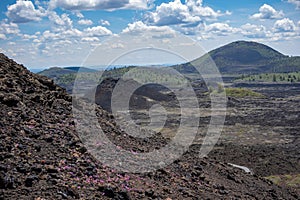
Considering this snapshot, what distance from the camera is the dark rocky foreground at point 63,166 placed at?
24.9 feet

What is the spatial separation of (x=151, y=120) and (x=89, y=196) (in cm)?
4183

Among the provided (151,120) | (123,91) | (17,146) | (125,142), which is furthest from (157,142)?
(123,91)

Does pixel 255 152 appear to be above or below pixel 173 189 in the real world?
below

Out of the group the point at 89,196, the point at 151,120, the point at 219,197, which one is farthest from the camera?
the point at 151,120

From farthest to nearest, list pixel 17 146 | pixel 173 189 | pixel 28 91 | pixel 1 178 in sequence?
pixel 28 91 < pixel 173 189 < pixel 17 146 < pixel 1 178

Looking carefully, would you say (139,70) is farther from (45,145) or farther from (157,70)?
(45,145)

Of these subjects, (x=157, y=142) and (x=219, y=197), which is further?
(x=157, y=142)

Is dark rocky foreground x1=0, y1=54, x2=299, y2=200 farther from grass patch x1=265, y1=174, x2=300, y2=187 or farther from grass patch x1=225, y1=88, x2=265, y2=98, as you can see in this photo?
grass patch x1=225, y1=88, x2=265, y2=98

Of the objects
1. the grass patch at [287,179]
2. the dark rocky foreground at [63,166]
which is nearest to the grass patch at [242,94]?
the grass patch at [287,179]

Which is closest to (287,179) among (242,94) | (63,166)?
(63,166)

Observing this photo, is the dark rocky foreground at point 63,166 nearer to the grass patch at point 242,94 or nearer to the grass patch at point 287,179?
the grass patch at point 287,179

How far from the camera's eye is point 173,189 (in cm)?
1012

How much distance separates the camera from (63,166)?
8516 millimetres

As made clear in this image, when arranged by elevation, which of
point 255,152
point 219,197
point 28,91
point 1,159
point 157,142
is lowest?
point 255,152
